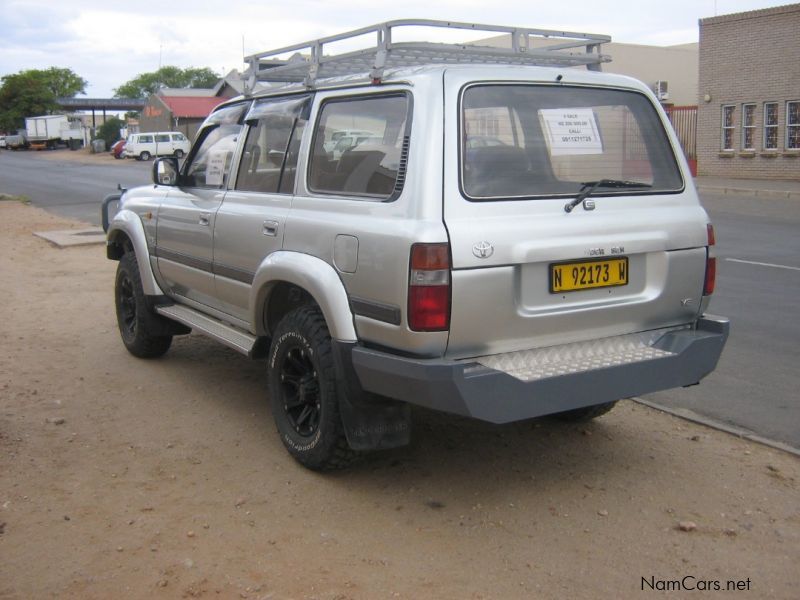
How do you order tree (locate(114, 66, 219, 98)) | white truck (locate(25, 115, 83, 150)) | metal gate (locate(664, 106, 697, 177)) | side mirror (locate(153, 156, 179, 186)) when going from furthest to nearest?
tree (locate(114, 66, 219, 98)) → white truck (locate(25, 115, 83, 150)) → metal gate (locate(664, 106, 697, 177)) → side mirror (locate(153, 156, 179, 186))

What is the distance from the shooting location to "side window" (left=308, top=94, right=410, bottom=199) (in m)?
4.09

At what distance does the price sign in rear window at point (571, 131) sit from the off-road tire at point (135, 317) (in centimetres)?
348

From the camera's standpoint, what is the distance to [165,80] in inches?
5827

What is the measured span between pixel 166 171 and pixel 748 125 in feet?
87.2

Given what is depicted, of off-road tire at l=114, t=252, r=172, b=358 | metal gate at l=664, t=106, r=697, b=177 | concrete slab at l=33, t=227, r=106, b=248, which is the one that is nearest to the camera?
off-road tire at l=114, t=252, r=172, b=358

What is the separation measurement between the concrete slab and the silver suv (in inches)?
376

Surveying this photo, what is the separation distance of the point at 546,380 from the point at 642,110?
1627 millimetres

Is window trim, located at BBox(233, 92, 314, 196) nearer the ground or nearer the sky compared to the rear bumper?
nearer the sky

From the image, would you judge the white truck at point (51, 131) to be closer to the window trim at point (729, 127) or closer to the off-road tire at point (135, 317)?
the window trim at point (729, 127)

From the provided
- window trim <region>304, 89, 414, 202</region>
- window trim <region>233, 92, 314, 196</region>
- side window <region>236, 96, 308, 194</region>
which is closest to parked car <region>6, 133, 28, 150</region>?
window trim <region>233, 92, 314, 196</region>

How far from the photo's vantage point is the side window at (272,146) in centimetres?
487

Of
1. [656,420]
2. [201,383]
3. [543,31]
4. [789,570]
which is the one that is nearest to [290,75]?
[543,31]

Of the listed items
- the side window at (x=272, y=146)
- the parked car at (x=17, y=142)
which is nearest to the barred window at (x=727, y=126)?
the side window at (x=272, y=146)

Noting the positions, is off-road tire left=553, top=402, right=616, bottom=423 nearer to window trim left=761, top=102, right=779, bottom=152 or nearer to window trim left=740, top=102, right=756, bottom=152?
window trim left=761, top=102, right=779, bottom=152
